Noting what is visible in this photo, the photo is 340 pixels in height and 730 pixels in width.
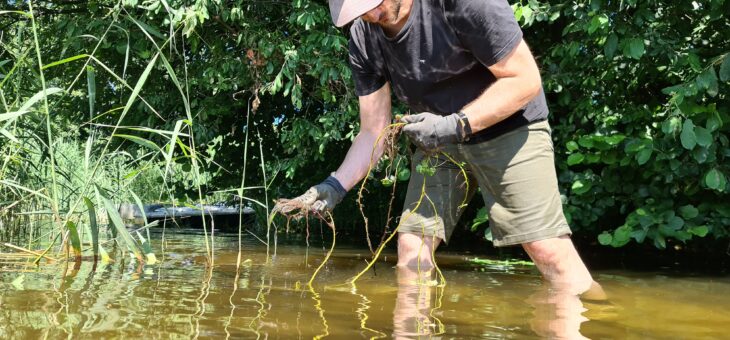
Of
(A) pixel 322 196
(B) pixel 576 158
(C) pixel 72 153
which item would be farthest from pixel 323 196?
(C) pixel 72 153

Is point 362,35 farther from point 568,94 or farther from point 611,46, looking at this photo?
point 568,94

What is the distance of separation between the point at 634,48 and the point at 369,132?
181 cm

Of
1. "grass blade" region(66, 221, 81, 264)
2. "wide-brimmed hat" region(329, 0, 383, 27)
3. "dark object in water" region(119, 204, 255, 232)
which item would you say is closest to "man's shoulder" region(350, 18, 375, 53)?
"wide-brimmed hat" region(329, 0, 383, 27)

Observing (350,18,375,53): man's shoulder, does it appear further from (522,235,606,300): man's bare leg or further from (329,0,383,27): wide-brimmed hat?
(522,235,606,300): man's bare leg

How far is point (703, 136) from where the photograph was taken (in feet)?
14.5

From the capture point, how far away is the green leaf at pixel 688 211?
4.89 meters

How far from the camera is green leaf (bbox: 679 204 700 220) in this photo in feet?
16.0

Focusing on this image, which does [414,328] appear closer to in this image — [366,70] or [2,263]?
[366,70]

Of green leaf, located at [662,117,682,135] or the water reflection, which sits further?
green leaf, located at [662,117,682,135]

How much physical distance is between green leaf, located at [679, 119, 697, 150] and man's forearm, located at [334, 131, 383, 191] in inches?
72.0

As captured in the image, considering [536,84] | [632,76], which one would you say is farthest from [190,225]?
[536,84]

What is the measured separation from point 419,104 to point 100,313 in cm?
162

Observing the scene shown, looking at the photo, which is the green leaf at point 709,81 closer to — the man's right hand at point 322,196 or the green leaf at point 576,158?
the green leaf at point 576,158

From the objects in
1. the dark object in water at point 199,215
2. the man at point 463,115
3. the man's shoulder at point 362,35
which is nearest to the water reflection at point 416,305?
the man at point 463,115
